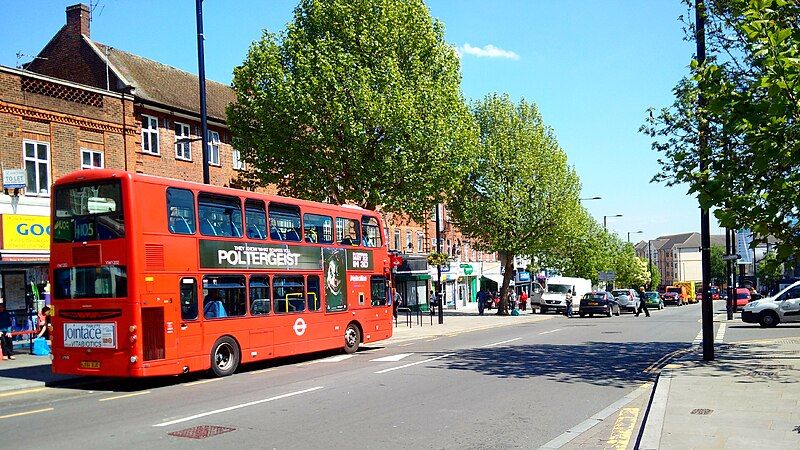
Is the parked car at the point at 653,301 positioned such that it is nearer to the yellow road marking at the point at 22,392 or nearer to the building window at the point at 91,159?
→ the building window at the point at 91,159

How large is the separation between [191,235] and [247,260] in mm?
1825

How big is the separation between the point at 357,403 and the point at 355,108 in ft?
50.5

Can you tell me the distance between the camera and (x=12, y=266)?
2105 centimetres

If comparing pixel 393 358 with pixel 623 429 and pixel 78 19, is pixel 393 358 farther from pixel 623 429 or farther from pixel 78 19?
pixel 78 19

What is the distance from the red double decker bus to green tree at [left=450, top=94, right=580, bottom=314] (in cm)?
2660

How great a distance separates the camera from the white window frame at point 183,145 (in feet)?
105

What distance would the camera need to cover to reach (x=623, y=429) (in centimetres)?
940

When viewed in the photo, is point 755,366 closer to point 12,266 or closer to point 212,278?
point 212,278

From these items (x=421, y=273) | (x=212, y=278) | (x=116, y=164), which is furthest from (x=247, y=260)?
(x=421, y=273)

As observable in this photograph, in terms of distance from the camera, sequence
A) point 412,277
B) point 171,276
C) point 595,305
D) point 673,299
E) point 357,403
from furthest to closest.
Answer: point 673,299, point 412,277, point 595,305, point 171,276, point 357,403

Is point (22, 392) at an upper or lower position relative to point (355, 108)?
lower

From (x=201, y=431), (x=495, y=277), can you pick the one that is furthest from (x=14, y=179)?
(x=495, y=277)

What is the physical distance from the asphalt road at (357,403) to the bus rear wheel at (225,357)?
0.24m

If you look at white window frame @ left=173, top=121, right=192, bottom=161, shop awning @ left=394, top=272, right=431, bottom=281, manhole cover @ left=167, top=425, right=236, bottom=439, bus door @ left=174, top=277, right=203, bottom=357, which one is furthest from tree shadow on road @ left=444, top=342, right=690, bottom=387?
shop awning @ left=394, top=272, right=431, bottom=281
